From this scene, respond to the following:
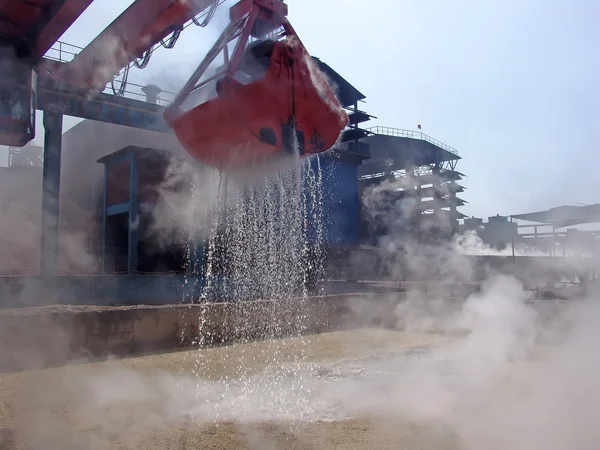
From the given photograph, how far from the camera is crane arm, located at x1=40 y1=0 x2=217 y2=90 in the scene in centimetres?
514

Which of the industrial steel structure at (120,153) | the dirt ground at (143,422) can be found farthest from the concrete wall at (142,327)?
the industrial steel structure at (120,153)

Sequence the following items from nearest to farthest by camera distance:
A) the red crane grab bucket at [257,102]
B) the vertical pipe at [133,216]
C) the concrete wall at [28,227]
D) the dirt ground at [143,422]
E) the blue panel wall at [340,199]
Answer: the red crane grab bucket at [257,102] → the dirt ground at [143,422] → the vertical pipe at [133,216] → the concrete wall at [28,227] → the blue panel wall at [340,199]

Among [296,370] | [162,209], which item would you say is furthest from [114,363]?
[162,209]

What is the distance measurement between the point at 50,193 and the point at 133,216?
13.5 feet

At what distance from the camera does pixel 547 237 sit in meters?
16.6

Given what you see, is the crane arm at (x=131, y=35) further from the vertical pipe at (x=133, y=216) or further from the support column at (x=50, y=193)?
the vertical pipe at (x=133, y=216)

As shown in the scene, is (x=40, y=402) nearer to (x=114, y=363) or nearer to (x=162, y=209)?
(x=114, y=363)

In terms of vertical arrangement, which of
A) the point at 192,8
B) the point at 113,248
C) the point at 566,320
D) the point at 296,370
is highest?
the point at 192,8

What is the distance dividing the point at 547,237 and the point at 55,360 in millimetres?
16198

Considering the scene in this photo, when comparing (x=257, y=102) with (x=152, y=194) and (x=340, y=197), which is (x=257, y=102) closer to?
(x=152, y=194)

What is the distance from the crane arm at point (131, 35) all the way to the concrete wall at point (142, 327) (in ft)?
12.4

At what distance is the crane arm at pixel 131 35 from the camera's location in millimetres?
5137

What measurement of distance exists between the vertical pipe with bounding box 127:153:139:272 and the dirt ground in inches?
437

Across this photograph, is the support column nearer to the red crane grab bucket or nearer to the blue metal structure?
the red crane grab bucket
